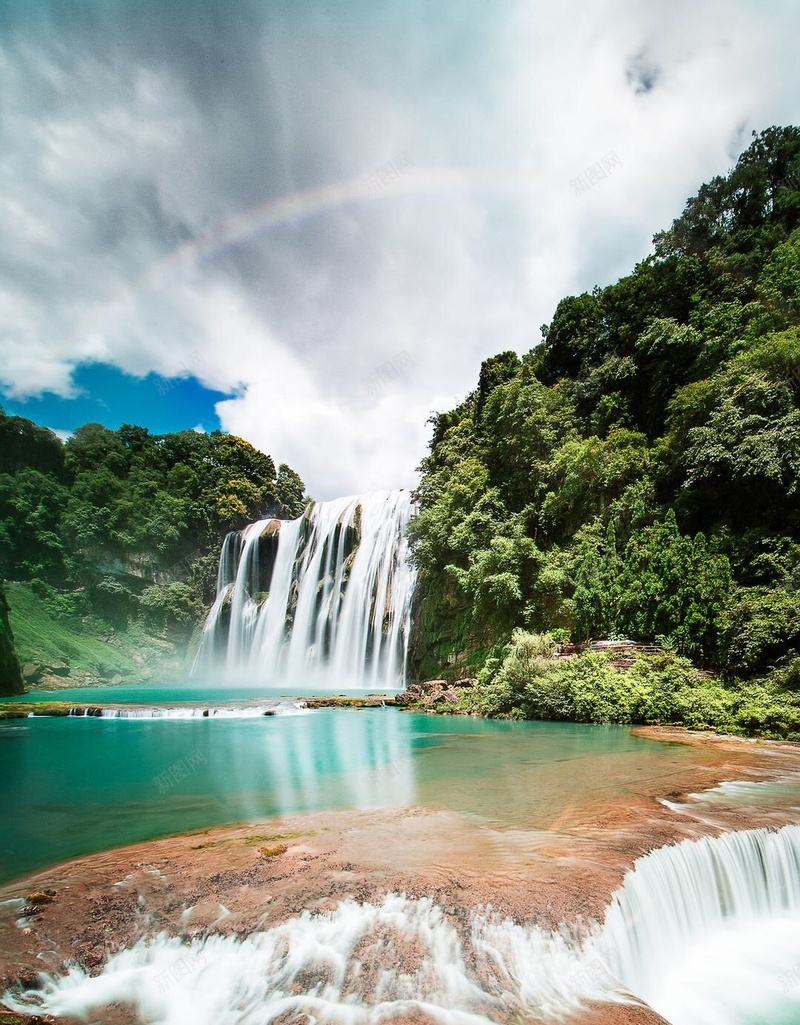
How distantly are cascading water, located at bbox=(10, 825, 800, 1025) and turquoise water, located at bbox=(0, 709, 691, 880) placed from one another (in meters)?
1.44

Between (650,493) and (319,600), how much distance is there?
2194 centimetres

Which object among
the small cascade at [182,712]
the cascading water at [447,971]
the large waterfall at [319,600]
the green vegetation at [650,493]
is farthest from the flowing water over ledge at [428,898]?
the large waterfall at [319,600]

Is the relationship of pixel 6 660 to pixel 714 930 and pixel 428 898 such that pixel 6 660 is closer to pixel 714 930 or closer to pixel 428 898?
pixel 428 898

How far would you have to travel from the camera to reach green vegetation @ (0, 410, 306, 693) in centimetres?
3931

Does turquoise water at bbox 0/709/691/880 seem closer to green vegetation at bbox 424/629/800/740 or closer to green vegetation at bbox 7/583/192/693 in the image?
green vegetation at bbox 424/629/800/740

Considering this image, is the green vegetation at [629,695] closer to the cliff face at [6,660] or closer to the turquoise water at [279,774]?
the turquoise water at [279,774]

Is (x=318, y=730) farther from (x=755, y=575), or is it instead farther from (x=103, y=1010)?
(x=755, y=575)

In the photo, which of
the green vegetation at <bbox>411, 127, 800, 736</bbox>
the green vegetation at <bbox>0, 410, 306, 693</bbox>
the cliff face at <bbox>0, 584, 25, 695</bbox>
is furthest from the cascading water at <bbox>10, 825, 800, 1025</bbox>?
the green vegetation at <bbox>0, 410, 306, 693</bbox>

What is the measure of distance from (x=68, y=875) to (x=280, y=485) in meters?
53.7

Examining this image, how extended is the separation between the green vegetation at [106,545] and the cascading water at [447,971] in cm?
3691

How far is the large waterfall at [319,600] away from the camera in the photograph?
28.6 metres

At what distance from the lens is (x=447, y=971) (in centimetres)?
293

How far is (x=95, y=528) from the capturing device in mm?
42188

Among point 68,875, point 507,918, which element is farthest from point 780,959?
point 68,875
